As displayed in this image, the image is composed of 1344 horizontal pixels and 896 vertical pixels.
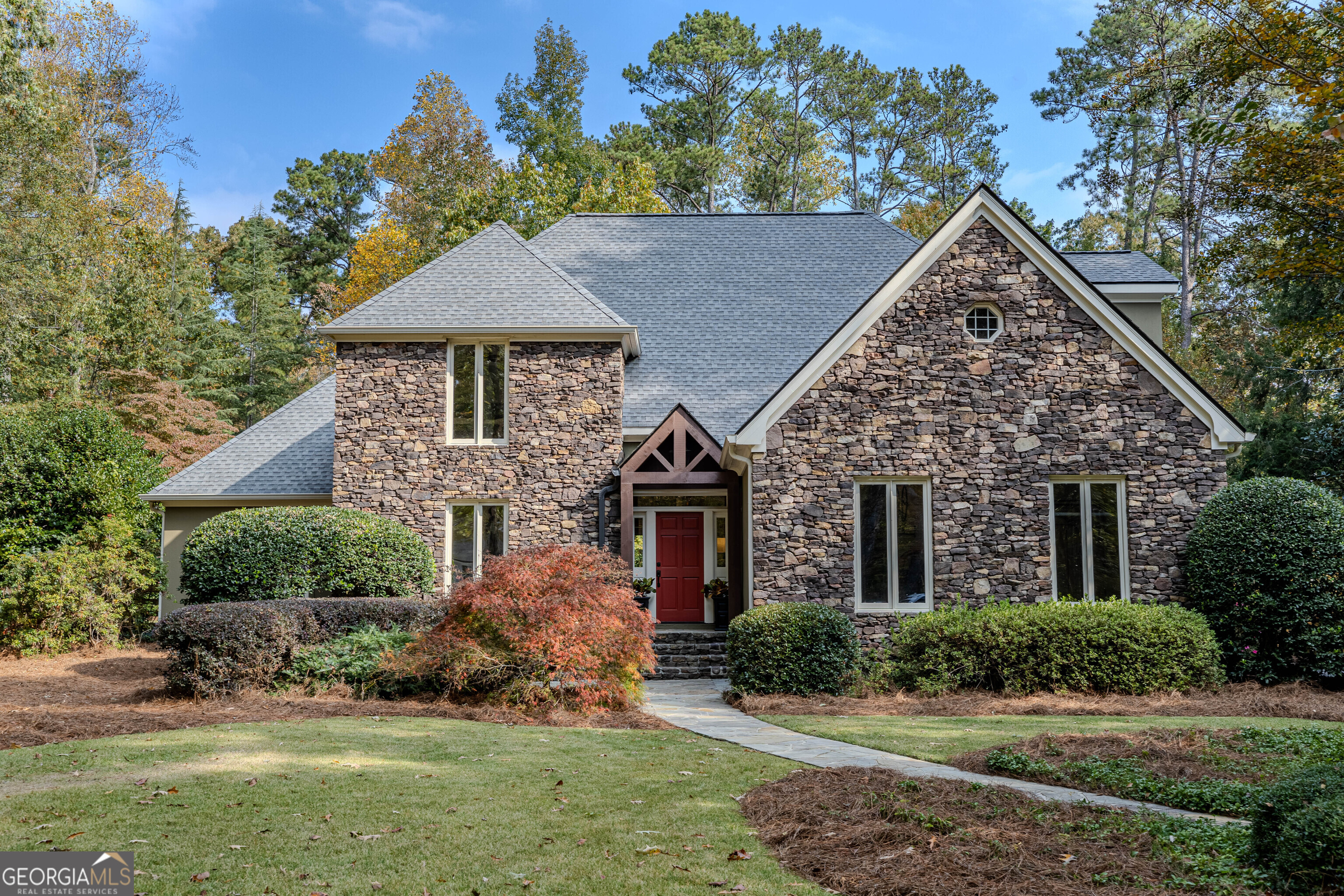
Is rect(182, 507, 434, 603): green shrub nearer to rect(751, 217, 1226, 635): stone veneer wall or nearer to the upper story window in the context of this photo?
rect(751, 217, 1226, 635): stone veneer wall

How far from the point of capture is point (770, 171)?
A: 35.3 meters

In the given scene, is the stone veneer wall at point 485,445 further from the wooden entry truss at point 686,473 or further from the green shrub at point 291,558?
the green shrub at point 291,558

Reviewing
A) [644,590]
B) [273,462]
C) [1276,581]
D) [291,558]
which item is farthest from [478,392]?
[1276,581]

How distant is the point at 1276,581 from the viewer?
454 inches

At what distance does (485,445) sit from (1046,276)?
386 inches

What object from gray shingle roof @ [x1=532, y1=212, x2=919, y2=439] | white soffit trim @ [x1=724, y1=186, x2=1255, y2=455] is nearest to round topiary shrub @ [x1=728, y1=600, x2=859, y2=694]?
white soffit trim @ [x1=724, y1=186, x2=1255, y2=455]

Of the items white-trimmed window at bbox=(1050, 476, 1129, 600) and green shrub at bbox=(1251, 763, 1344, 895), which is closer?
green shrub at bbox=(1251, 763, 1344, 895)

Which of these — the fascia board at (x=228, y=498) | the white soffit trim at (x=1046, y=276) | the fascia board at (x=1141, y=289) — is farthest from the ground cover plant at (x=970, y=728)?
the fascia board at (x=228, y=498)

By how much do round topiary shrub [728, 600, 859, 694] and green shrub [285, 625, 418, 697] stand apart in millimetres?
4417

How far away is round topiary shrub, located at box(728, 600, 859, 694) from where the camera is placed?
37.6ft

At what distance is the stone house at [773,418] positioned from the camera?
12609 millimetres

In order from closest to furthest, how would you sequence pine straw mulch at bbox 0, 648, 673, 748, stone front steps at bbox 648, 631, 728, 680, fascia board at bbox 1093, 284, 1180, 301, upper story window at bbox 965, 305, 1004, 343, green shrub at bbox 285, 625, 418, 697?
pine straw mulch at bbox 0, 648, 673, 748 < green shrub at bbox 285, 625, 418, 697 < upper story window at bbox 965, 305, 1004, 343 < stone front steps at bbox 648, 631, 728, 680 < fascia board at bbox 1093, 284, 1180, 301

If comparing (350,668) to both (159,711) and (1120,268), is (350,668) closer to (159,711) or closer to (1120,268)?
(159,711)

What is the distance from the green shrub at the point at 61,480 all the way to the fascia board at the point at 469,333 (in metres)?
5.59
